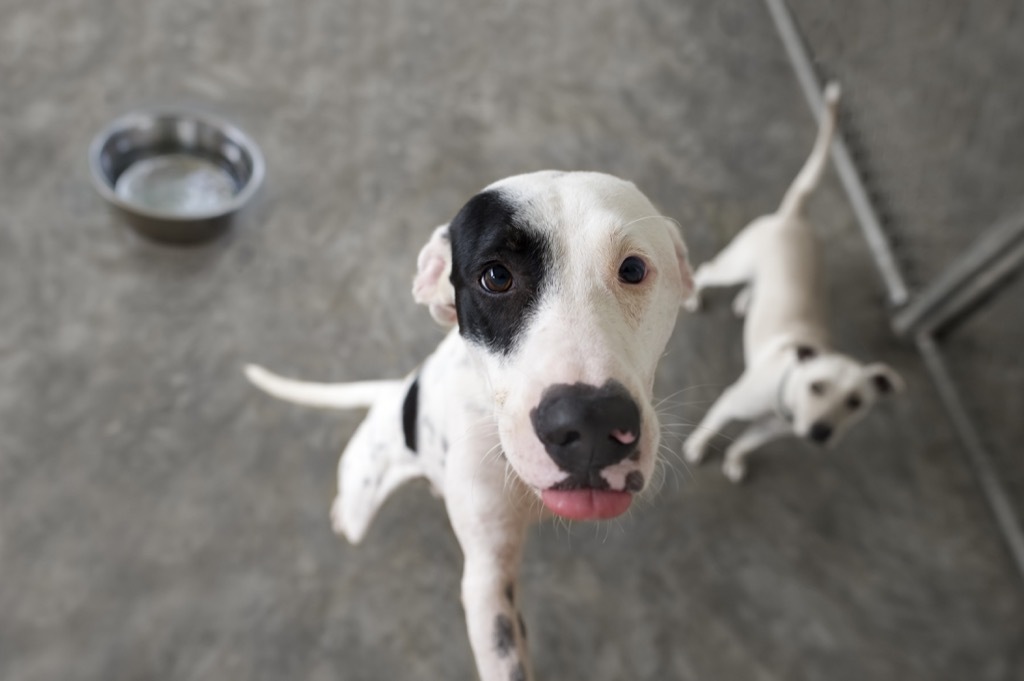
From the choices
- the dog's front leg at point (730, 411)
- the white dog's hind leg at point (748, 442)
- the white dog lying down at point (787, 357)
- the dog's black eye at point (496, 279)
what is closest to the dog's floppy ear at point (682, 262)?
the dog's black eye at point (496, 279)

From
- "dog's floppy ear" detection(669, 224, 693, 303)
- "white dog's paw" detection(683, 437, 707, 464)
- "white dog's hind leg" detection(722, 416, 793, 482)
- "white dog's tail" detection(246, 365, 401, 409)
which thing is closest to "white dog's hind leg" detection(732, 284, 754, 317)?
"white dog's hind leg" detection(722, 416, 793, 482)

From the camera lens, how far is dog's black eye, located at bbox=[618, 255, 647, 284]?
128cm

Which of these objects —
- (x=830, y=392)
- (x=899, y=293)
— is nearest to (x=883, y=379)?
(x=830, y=392)

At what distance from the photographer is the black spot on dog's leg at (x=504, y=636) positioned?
1.46 m

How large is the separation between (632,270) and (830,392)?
1463 millimetres

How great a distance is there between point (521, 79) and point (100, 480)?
2668 mm

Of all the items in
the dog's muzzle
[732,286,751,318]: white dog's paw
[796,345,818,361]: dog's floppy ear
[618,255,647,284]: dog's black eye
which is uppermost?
[618,255,647,284]: dog's black eye

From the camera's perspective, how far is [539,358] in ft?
3.88

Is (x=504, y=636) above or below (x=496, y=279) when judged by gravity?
below

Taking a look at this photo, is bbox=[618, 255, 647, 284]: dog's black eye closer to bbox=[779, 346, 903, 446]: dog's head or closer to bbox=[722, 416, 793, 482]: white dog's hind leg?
bbox=[779, 346, 903, 446]: dog's head

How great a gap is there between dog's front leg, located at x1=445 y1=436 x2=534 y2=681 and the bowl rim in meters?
1.93

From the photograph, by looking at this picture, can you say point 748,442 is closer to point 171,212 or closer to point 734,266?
point 734,266

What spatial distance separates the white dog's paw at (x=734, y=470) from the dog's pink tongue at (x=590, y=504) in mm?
2018

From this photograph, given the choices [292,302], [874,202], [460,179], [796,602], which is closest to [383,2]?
[460,179]
